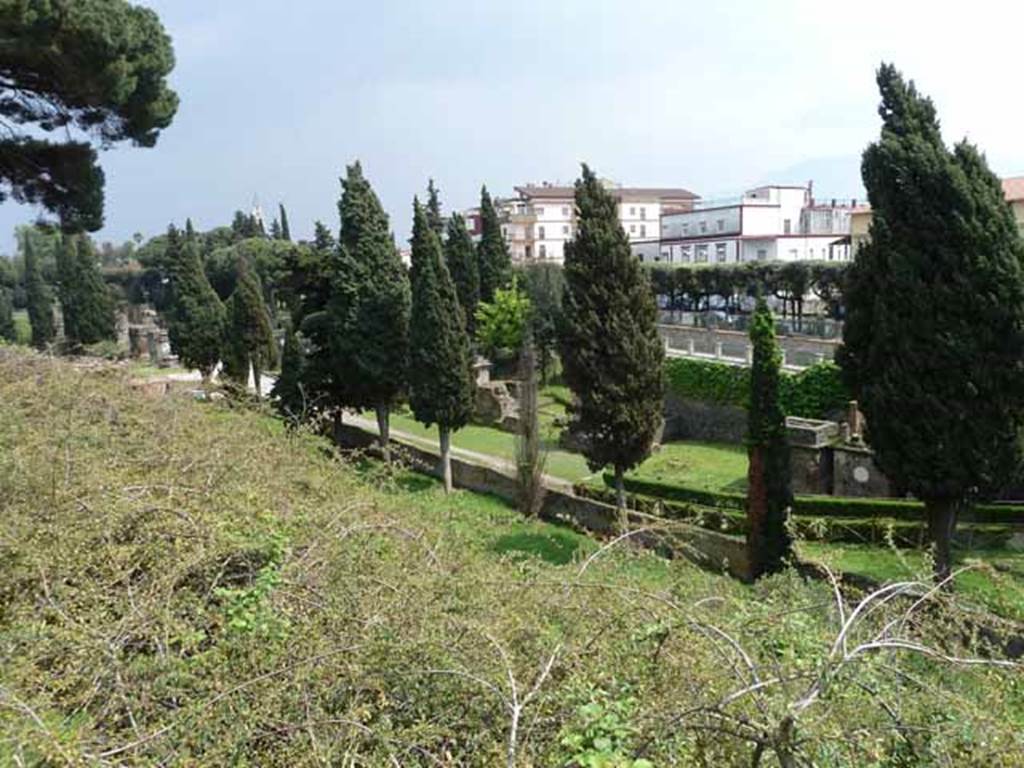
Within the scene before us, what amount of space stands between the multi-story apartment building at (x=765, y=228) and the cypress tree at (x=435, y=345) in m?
33.4

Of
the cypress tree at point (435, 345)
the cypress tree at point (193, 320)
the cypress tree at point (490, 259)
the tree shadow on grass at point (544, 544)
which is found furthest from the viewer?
the cypress tree at point (490, 259)

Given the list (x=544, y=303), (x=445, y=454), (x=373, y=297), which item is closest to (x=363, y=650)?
(x=445, y=454)

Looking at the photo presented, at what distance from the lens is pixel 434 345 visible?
63.8 feet

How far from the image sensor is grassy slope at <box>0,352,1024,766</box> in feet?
10.1

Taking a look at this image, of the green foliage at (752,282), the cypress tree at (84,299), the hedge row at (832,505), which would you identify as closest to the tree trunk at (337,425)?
the hedge row at (832,505)

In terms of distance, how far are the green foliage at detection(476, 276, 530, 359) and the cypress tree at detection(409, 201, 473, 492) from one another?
12.4 meters

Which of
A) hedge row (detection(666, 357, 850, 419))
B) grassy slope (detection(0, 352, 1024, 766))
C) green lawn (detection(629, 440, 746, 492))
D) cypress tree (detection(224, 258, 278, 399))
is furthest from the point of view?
cypress tree (detection(224, 258, 278, 399))

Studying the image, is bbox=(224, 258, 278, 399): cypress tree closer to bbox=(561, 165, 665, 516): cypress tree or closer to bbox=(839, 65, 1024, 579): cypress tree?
bbox=(561, 165, 665, 516): cypress tree

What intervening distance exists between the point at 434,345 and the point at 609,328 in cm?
530

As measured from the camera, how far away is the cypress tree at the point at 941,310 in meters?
11.1

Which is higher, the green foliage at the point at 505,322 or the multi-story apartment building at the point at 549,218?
the multi-story apartment building at the point at 549,218

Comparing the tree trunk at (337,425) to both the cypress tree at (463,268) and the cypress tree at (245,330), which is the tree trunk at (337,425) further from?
the cypress tree at (463,268)

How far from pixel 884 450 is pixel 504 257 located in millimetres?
25132

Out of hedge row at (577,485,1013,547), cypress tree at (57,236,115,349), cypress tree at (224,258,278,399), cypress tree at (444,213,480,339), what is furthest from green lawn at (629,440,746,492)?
cypress tree at (57,236,115,349)
